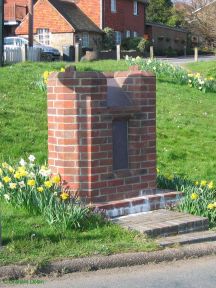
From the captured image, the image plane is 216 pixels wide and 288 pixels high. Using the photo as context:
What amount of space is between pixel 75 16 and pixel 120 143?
45.2 metres

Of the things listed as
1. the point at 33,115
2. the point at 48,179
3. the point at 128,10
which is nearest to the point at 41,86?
the point at 33,115

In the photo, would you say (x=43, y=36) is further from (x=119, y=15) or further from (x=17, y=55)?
(x=17, y=55)

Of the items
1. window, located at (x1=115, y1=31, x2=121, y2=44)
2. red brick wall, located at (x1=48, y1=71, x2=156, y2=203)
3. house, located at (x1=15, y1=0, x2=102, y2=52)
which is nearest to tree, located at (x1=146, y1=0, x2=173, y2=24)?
window, located at (x1=115, y1=31, x2=121, y2=44)

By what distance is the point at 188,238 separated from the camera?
6895 millimetres

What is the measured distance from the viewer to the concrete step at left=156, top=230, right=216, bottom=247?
6.68 m

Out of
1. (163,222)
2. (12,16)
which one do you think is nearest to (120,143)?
(163,222)

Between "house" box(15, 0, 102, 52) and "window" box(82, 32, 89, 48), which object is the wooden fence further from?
"window" box(82, 32, 89, 48)

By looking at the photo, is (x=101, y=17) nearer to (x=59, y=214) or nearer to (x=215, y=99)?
(x=215, y=99)

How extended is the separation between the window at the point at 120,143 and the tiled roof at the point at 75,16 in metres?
41.9

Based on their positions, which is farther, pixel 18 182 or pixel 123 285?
pixel 18 182

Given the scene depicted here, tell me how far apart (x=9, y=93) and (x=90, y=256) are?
8166 mm

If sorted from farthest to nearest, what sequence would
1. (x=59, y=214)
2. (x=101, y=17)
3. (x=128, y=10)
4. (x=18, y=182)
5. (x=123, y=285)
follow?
(x=128, y=10)
(x=101, y=17)
(x=18, y=182)
(x=59, y=214)
(x=123, y=285)

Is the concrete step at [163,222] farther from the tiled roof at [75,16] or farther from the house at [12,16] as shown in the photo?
the house at [12,16]

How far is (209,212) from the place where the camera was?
25.5ft
